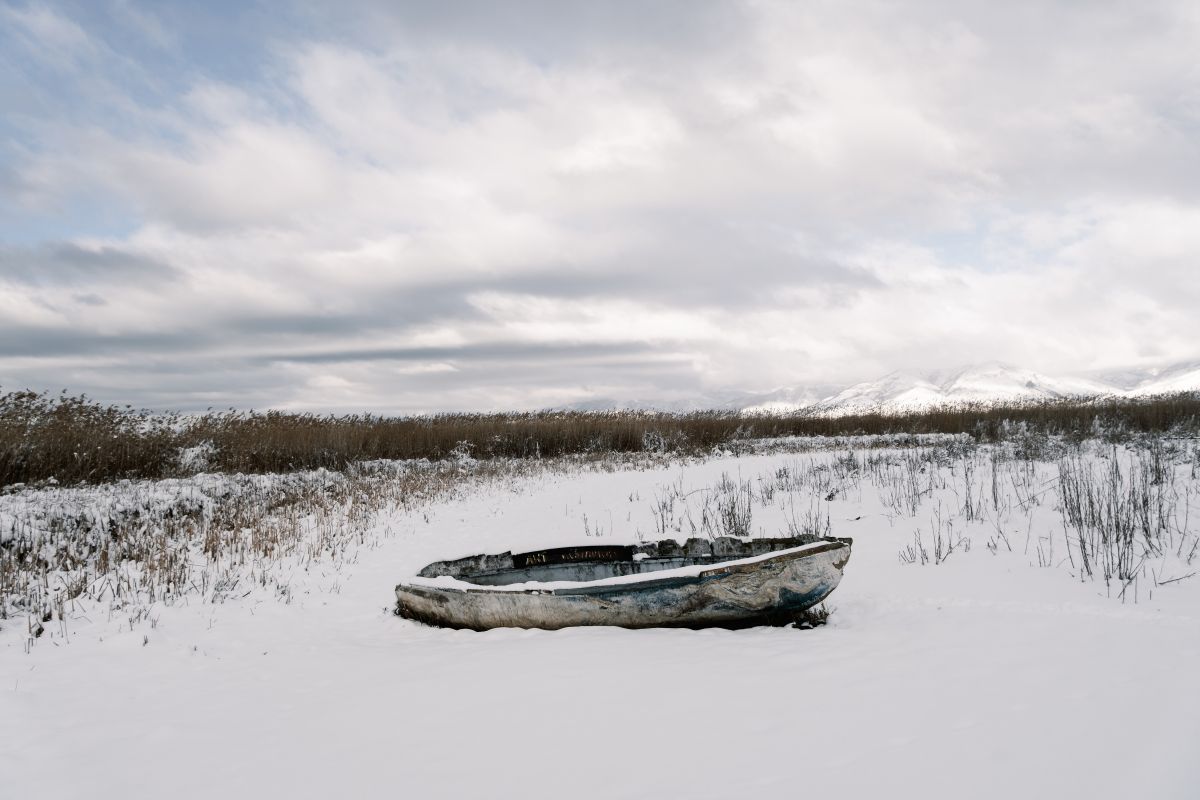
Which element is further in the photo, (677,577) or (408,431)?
(408,431)

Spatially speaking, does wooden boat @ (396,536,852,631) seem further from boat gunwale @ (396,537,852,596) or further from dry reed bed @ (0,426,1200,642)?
dry reed bed @ (0,426,1200,642)

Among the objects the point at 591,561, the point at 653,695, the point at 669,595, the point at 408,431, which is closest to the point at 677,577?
the point at 669,595

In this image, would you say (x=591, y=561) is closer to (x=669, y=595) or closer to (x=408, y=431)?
(x=669, y=595)

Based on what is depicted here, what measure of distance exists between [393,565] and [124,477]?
392 inches

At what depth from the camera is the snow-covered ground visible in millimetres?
2914

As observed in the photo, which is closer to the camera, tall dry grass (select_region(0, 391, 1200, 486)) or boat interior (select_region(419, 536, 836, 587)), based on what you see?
boat interior (select_region(419, 536, 836, 587))

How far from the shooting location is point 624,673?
4.22m

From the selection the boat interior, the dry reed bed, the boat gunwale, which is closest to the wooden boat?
the boat gunwale

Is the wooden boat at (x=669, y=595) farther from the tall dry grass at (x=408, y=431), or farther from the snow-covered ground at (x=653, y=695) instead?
the tall dry grass at (x=408, y=431)

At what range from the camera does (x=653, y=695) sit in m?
3.82

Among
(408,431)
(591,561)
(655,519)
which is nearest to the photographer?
(591,561)

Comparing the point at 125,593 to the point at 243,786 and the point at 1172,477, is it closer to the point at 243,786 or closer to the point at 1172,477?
the point at 243,786

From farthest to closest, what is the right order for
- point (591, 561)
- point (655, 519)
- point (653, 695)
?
point (655, 519), point (591, 561), point (653, 695)

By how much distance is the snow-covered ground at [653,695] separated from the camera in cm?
291
